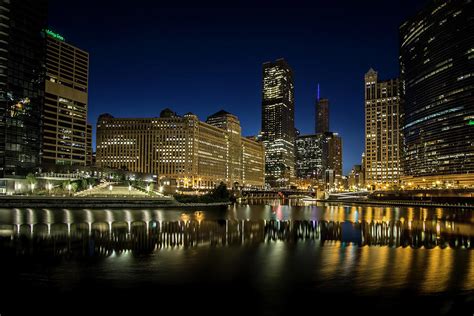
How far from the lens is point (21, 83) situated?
138500mm

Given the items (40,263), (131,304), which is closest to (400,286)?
(131,304)

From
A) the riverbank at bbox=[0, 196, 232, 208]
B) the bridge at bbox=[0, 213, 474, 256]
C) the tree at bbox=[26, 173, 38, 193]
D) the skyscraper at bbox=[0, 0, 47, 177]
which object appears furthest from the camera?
the skyscraper at bbox=[0, 0, 47, 177]

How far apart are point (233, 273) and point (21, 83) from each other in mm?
134679

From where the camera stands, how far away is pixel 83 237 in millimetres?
42312

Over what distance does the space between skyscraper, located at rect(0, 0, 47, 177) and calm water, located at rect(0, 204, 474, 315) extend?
103m

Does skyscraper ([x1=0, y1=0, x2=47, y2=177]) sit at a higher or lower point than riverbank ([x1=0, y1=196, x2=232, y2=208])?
higher

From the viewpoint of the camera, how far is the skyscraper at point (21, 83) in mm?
133500

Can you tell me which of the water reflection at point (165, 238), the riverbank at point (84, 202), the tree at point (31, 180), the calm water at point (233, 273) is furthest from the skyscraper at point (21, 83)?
the calm water at point (233, 273)

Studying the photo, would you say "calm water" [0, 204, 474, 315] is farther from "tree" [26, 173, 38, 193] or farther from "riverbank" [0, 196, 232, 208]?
"tree" [26, 173, 38, 193]

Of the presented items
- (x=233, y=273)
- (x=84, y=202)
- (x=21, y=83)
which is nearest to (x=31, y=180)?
(x=21, y=83)

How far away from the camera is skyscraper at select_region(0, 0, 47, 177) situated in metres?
134

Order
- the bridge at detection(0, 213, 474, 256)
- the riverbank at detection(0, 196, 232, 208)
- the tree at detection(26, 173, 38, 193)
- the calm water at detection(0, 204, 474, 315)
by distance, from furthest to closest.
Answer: the tree at detection(26, 173, 38, 193) < the riverbank at detection(0, 196, 232, 208) < the bridge at detection(0, 213, 474, 256) < the calm water at detection(0, 204, 474, 315)

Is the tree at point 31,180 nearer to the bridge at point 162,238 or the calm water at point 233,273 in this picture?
the bridge at point 162,238

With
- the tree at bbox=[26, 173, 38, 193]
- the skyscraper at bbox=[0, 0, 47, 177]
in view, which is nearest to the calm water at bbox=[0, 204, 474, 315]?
the tree at bbox=[26, 173, 38, 193]
